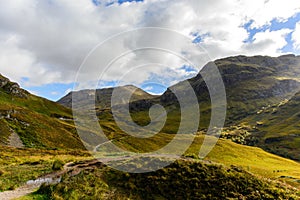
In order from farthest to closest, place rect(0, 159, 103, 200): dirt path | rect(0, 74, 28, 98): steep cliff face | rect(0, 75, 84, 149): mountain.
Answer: rect(0, 74, 28, 98): steep cliff face, rect(0, 75, 84, 149): mountain, rect(0, 159, 103, 200): dirt path

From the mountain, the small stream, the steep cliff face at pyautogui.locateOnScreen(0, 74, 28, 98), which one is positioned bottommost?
the small stream

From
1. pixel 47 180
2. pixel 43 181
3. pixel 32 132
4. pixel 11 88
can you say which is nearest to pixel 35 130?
pixel 32 132

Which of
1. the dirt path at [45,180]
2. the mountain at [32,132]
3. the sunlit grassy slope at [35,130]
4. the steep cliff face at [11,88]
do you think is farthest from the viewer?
the steep cliff face at [11,88]

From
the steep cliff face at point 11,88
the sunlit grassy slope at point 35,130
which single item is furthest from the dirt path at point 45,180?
the steep cliff face at point 11,88

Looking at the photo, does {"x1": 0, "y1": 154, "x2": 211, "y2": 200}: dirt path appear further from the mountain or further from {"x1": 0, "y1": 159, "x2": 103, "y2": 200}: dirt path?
the mountain

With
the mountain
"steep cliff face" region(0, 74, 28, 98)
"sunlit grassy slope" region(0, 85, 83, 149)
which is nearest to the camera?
the mountain

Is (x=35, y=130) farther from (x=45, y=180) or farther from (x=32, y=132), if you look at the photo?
(x=45, y=180)

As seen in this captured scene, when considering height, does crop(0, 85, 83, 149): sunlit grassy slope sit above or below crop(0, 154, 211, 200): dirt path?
above

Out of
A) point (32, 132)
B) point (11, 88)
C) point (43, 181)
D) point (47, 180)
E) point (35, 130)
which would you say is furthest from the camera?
point (11, 88)

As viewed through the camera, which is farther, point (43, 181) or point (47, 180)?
point (43, 181)

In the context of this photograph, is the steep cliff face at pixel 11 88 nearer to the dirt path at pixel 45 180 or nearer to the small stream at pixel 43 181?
the dirt path at pixel 45 180

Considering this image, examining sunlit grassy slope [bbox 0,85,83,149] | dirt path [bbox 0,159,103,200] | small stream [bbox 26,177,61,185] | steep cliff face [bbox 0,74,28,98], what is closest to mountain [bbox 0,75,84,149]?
sunlit grassy slope [bbox 0,85,83,149]

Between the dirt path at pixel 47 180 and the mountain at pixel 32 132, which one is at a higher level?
the mountain at pixel 32 132

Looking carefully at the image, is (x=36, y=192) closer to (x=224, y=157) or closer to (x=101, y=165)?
(x=101, y=165)
